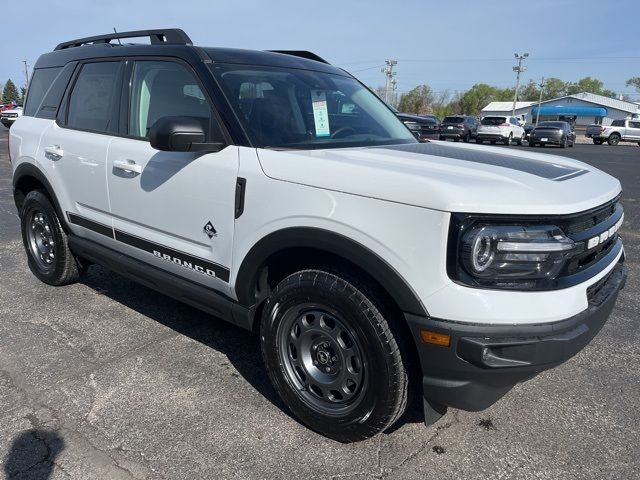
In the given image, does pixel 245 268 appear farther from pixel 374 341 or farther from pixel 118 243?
pixel 118 243

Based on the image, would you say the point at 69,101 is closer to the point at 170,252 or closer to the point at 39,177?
the point at 39,177

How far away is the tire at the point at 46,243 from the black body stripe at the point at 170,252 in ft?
3.44

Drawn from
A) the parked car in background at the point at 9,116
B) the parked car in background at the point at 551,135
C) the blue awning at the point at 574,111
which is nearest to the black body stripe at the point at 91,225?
the parked car in background at the point at 9,116

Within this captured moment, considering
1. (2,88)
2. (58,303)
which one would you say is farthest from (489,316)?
(2,88)

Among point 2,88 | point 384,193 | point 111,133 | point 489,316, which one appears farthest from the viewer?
point 2,88

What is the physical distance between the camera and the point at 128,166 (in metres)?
3.29

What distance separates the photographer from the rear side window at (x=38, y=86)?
4.30 meters

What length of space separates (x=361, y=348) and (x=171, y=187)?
57.8 inches

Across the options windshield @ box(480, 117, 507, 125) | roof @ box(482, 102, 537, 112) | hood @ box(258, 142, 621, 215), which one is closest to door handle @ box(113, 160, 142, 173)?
hood @ box(258, 142, 621, 215)

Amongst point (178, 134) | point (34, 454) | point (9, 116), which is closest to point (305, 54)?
point (178, 134)

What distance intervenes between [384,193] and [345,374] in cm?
89

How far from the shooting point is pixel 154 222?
10.6 ft

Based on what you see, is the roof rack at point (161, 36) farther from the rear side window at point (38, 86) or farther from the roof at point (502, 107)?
the roof at point (502, 107)

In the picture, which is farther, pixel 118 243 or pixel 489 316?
pixel 118 243
